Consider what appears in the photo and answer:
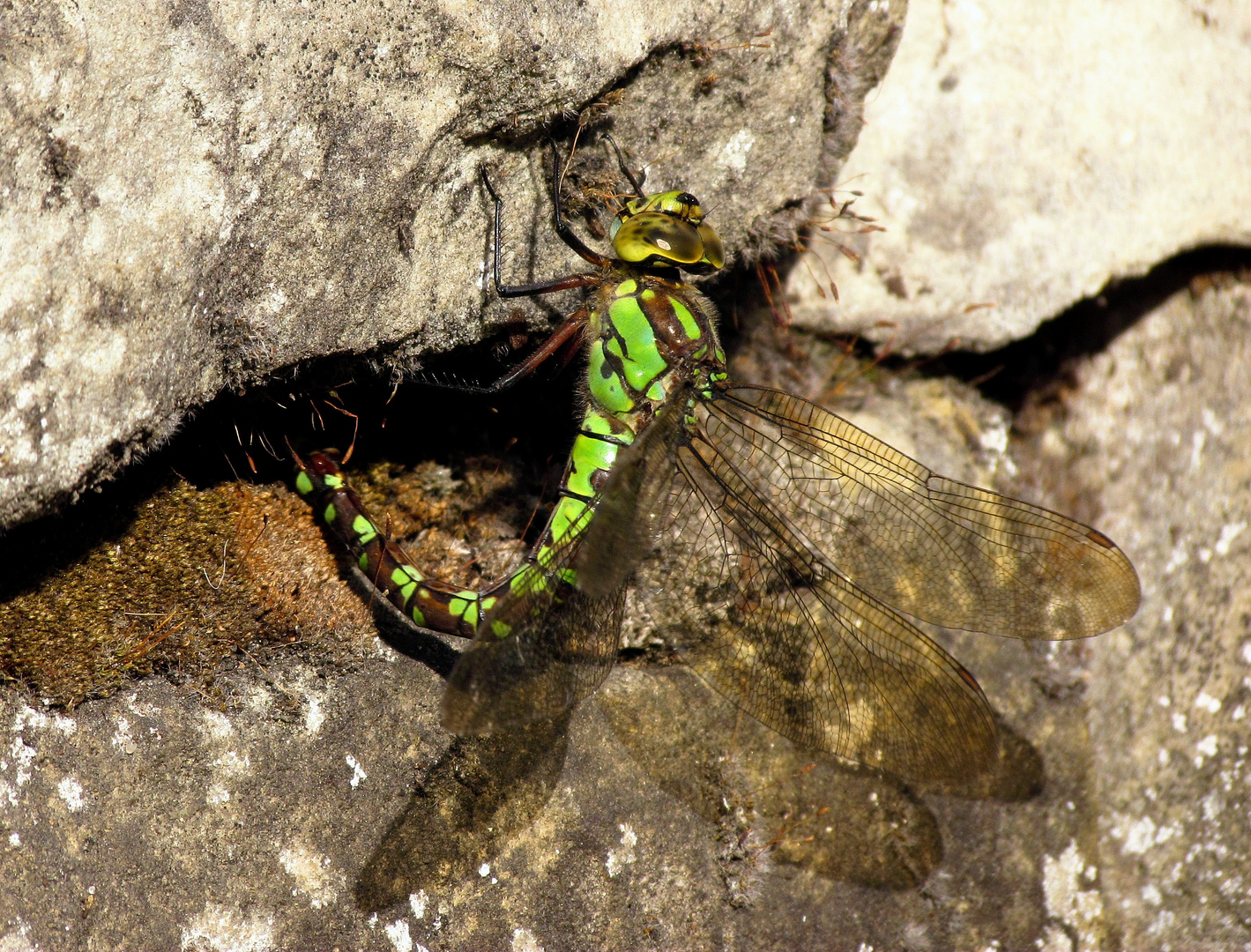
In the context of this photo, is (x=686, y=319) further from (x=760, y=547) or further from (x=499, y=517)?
(x=499, y=517)

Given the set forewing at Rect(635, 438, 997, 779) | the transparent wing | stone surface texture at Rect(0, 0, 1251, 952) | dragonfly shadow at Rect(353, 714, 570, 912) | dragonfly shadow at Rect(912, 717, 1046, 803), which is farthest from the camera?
dragonfly shadow at Rect(912, 717, 1046, 803)

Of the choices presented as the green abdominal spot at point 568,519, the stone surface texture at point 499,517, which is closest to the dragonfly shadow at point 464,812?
the stone surface texture at point 499,517

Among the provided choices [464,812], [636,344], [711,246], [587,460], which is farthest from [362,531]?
[711,246]

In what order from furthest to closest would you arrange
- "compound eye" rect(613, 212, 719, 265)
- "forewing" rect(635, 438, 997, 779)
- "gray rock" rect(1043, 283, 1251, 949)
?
"gray rock" rect(1043, 283, 1251, 949) < "forewing" rect(635, 438, 997, 779) < "compound eye" rect(613, 212, 719, 265)

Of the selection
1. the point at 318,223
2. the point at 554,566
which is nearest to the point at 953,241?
the point at 554,566

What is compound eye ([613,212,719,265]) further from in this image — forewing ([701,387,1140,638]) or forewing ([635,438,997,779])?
forewing ([635,438,997,779])

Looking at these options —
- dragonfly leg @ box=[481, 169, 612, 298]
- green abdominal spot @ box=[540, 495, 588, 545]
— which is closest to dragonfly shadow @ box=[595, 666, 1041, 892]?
green abdominal spot @ box=[540, 495, 588, 545]
